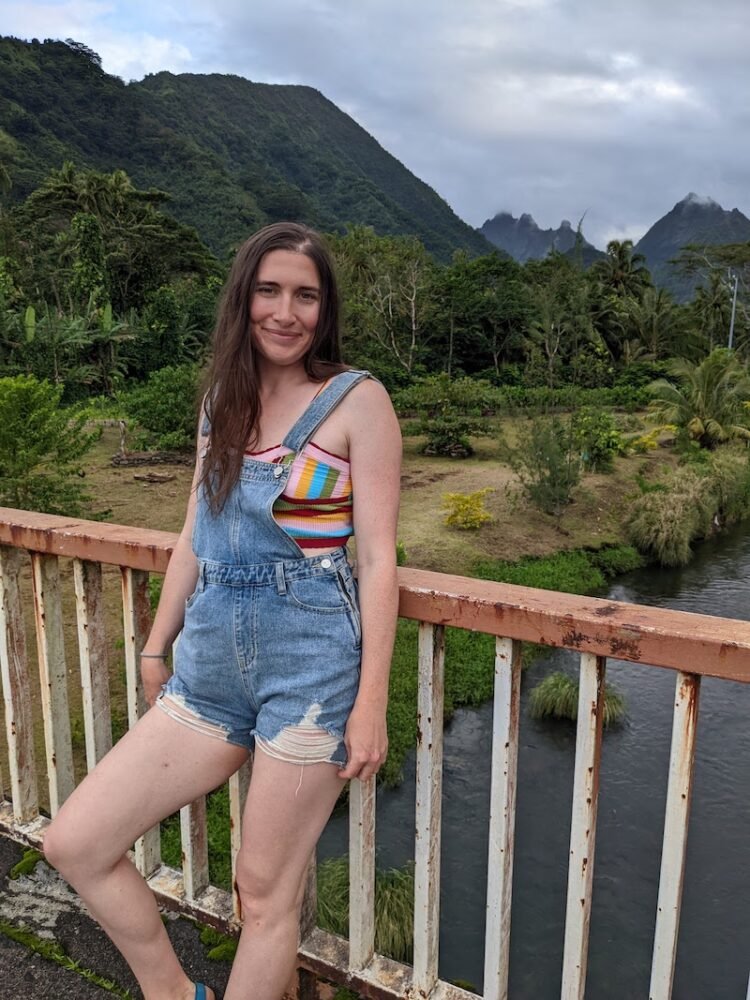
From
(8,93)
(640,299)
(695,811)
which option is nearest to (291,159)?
(8,93)

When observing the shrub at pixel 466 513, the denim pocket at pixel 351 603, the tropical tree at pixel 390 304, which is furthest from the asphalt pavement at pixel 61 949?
the tropical tree at pixel 390 304

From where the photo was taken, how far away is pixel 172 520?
9281 millimetres

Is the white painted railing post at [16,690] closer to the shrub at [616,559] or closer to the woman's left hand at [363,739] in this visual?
the woman's left hand at [363,739]

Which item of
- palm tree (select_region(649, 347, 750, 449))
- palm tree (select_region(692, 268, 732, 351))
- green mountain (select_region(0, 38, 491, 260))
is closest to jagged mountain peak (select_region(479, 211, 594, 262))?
green mountain (select_region(0, 38, 491, 260))

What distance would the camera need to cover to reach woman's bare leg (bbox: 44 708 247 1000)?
4.12 feet

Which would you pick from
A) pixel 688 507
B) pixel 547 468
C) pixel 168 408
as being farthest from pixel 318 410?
pixel 168 408

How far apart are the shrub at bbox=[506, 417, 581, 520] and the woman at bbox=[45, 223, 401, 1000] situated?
30.8ft

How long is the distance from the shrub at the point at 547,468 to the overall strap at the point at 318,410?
941 centimetres

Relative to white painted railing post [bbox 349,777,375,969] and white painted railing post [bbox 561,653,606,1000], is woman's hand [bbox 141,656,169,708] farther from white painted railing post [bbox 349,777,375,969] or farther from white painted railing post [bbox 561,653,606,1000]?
white painted railing post [bbox 561,653,606,1000]

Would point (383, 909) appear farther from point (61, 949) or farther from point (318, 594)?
point (318, 594)

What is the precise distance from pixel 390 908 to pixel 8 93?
172 ft

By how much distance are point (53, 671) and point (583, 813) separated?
1.22 m

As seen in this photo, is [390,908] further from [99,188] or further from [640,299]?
[99,188]

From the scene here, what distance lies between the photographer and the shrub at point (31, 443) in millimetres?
6816
